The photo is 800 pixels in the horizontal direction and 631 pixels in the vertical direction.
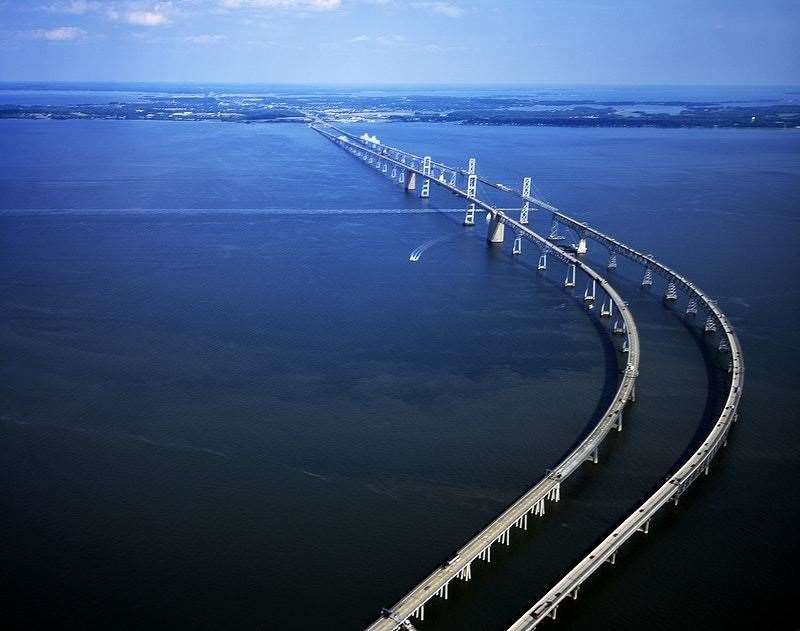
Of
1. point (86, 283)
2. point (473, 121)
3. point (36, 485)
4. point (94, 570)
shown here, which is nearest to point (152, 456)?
point (36, 485)

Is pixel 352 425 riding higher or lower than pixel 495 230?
lower

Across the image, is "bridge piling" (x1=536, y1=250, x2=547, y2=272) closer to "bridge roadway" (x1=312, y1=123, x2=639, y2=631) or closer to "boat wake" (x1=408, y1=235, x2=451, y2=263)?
"boat wake" (x1=408, y1=235, x2=451, y2=263)

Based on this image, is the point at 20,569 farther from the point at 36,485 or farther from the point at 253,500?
the point at 253,500

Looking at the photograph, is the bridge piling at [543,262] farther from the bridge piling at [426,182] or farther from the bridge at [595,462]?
the bridge piling at [426,182]

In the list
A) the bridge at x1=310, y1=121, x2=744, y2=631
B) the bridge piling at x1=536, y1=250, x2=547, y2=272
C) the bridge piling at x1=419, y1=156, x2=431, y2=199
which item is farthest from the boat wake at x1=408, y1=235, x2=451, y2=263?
the bridge piling at x1=419, y1=156, x2=431, y2=199

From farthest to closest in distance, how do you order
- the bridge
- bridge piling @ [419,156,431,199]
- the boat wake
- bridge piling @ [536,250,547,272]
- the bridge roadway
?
bridge piling @ [419,156,431,199], the boat wake, bridge piling @ [536,250,547,272], the bridge, the bridge roadway

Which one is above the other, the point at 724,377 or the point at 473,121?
the point at 473,121

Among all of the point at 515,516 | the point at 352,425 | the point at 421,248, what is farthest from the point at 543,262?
the point at 515,516

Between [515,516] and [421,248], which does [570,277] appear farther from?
[515,516]

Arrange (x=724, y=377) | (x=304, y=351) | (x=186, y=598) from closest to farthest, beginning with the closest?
(x=186, y=598) → (x=724, y=377) → (x=304, y=351)
